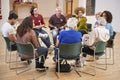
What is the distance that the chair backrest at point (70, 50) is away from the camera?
4.22m

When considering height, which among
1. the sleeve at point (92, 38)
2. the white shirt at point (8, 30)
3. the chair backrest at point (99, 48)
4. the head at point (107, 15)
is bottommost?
the chair backrest at point (99, 48)

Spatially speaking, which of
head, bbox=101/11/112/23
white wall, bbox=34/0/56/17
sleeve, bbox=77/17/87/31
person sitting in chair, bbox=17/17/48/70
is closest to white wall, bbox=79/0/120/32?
sleeve, bbox=77/17/87/31

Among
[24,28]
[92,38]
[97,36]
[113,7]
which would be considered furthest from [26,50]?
[113,7]

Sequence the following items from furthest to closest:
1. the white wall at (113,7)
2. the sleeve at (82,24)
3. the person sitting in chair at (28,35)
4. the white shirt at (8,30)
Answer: the white wall at (113,7)
the sleeve at (82,24)
the white shirt at (8,30)
the person sitting in chair at (28,35)

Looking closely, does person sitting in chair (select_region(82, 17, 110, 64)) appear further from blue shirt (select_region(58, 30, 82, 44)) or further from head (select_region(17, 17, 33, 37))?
head (select_region(17, 17, 33, 37))

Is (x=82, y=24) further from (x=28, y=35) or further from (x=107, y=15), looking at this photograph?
(x=28, y=35)

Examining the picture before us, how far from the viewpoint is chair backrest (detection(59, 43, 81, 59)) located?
422 centimetres

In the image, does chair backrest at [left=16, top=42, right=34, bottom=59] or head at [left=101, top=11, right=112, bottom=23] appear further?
head at [left=101, top=11, right=112, bottom=23]

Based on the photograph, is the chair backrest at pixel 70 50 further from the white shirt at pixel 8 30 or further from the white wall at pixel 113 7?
the white wall at pixel 113 7

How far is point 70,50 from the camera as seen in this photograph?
4266 mm

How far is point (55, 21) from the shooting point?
6.19m

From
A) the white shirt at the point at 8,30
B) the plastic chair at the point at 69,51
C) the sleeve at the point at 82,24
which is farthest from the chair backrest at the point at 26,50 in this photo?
the sleeve at the point at 82,24

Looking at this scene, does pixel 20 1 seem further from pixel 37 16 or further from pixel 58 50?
pixel 58 50

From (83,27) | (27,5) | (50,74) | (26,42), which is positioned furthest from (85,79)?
(27,5)
